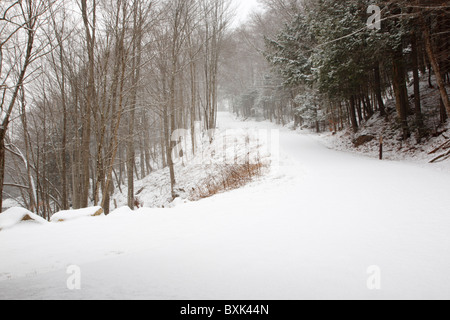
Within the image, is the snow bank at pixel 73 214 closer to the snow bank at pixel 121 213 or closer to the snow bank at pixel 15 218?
the snow bank at pixel 15 218

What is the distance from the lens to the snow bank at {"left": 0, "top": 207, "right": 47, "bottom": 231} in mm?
4006

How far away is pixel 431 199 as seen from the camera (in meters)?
4.49

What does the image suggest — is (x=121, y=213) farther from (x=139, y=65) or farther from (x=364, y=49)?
(x=364, y=49)

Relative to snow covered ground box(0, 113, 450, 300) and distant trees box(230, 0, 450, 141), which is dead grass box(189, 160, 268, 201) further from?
distant trees box(230, 0, 450, 141)

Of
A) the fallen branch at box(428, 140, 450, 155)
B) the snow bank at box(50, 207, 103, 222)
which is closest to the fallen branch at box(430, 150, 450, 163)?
the fallen branch at box(428, 140, 450, 155)

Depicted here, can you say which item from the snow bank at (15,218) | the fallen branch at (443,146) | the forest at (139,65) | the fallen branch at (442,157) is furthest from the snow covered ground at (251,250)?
the fallen branch at (443,146)

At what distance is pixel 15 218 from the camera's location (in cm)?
412

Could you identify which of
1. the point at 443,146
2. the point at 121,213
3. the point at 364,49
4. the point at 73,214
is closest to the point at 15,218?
the point at 73,214

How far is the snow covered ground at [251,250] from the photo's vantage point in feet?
6.48

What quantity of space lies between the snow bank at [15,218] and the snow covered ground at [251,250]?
26 cm
